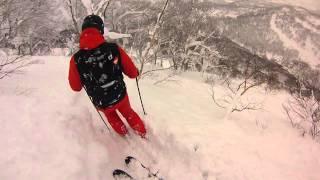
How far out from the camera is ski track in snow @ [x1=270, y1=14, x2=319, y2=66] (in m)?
113

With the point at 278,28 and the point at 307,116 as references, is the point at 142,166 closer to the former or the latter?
the point at 307,116

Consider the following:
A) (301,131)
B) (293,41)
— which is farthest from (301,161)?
(293,41)

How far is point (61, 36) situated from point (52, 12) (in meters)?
1.80

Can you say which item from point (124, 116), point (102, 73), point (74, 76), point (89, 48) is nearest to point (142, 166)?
point (124, 116)

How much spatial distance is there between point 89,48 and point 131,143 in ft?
5.49

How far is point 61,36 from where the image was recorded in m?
26.9

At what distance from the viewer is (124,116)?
17.8ft

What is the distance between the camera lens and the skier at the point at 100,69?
4723 millimetres

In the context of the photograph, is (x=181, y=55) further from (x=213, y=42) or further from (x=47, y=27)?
(x=47, y=27)

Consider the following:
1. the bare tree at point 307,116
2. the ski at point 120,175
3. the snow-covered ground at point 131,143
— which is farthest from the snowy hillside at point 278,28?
the ski at point 120,175

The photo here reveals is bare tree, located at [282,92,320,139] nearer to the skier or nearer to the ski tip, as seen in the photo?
the ski tip

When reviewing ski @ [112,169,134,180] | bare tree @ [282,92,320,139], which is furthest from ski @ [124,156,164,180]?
bare tree @ [282,92,320,139]

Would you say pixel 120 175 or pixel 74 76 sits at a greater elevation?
pixel 74 76

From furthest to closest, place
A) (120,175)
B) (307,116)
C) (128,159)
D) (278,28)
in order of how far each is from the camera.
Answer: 1. (278,28)
2. (307,116)
3. (128,159)
4. (120,175)
